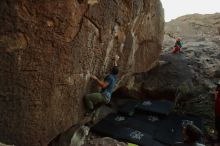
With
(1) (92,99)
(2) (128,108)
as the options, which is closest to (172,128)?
(2) (128,108)

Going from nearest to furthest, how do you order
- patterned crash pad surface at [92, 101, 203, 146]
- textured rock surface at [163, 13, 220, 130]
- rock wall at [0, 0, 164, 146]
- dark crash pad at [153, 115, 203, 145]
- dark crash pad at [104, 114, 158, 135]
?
1. rock wall at [0, 0, 164, 146]
2. patterned crash pad surface at [92, 101, 203, 146]
3. dark crash pad at [153, 115, 203, 145]
4. dark crash pad at [104, 114, 158, 135]
5. textured rock surface at [163, 13, 220, 130]

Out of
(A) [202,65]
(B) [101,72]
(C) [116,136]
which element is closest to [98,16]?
(B) [101,72]

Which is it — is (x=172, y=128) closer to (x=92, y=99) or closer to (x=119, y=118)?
(x=119, y=118)

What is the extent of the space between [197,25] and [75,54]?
13.0 metres

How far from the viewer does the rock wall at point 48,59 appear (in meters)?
5.25

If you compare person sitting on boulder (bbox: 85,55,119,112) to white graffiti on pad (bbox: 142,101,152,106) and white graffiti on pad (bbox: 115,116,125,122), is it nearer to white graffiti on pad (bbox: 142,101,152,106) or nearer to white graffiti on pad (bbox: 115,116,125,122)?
white graffiti on pad (bbox: 115,116,125,122)

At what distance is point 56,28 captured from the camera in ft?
18.4

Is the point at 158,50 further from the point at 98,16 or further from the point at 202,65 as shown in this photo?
the point at 98,16

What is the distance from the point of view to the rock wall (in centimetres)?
525

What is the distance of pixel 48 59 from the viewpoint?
5582 mm

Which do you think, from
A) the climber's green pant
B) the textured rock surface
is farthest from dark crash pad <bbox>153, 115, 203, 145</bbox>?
the climber's green pant

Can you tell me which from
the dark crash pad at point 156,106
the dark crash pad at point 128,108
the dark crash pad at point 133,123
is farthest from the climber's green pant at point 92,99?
the dark crash pad at point 156,106

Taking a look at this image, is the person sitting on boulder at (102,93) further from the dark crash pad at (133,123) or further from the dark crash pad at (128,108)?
the dark crash pad at (128,108)

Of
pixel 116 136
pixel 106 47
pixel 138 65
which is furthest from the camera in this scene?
pixel 138 65
